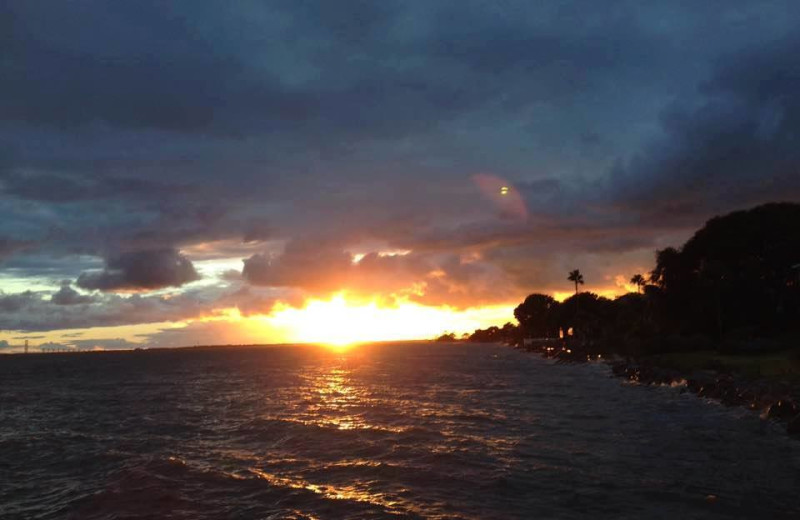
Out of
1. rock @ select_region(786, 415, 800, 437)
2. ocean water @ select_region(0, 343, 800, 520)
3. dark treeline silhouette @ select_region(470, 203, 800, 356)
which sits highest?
dark treeline silhouette @ select_region(470, 203, 800, 356)

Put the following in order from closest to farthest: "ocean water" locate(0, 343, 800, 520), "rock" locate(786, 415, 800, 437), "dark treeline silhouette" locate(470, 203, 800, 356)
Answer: "ocean water" locate(0, 343, 800, 520) < "rock" locate(786, 415, 800, 437) < "dark treeline silhouette" locate(470, 203, 800, 356)

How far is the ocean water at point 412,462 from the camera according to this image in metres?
19.9

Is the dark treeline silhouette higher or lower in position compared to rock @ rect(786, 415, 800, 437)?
higher

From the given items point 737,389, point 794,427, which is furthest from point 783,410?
point 737,389

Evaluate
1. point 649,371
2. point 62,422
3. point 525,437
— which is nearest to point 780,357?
point 649,371

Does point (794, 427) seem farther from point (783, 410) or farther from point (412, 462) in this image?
point (412, 462)

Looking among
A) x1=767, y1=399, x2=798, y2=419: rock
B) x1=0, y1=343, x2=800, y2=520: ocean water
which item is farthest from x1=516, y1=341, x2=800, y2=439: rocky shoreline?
x1=0, y1=343, x2=800, y2=520: ocean water

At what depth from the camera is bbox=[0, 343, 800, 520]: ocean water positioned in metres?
19.9

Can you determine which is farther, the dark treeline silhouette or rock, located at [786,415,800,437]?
the dark treeline silhouette

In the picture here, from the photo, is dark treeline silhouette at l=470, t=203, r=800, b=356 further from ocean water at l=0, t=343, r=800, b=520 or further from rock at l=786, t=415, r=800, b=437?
rock at l=786, t=415, r=800, b=437

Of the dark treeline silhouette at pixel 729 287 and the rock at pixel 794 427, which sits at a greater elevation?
the dark treeline silhouette at pixel 729 287

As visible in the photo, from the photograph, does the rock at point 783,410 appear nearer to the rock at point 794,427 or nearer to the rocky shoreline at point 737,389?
the rocky shoreline at point 737,389

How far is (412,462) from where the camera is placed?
2666 centimetres

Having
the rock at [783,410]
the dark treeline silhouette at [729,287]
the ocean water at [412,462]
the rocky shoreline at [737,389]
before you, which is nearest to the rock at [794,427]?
the rocky shoreline at [737,389]
